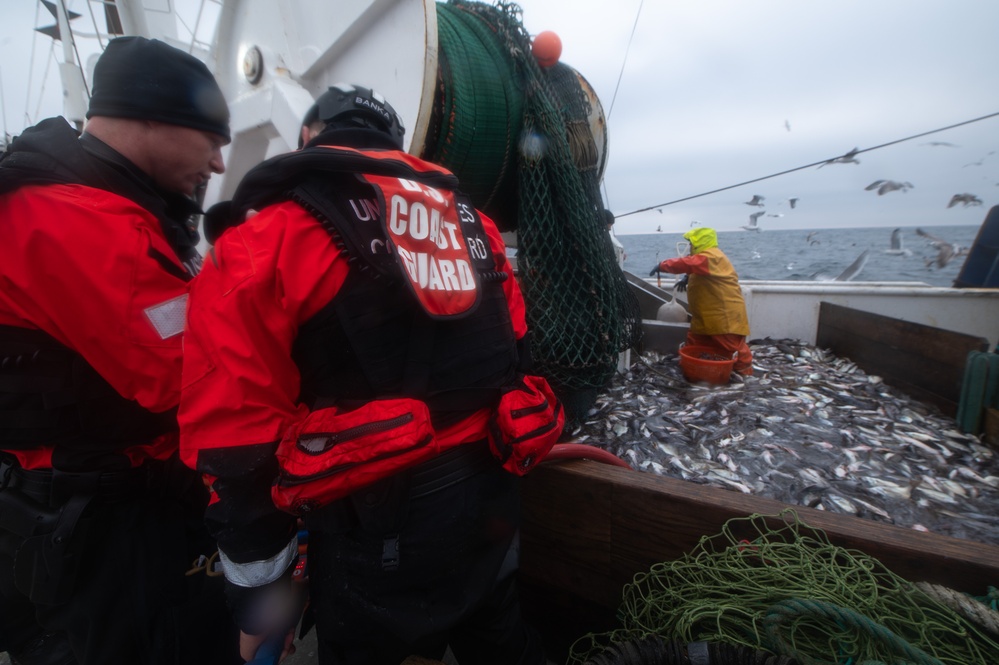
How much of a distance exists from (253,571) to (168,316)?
0.80m

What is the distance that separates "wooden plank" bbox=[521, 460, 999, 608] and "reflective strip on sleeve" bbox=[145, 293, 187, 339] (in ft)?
5.28

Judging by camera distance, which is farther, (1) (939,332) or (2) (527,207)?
(1) (939,332)

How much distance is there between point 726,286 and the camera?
5.68 m

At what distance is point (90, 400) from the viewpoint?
1518 millimetres

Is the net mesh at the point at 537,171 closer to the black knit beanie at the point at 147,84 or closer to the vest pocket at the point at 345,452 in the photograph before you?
the black knit beanie at the point at 147,84

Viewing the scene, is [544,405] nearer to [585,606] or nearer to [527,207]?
[585,606]

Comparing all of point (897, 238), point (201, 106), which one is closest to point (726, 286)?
point (201, 106)

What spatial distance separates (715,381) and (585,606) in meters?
3.53

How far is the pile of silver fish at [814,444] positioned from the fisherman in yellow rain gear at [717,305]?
521 millimetres

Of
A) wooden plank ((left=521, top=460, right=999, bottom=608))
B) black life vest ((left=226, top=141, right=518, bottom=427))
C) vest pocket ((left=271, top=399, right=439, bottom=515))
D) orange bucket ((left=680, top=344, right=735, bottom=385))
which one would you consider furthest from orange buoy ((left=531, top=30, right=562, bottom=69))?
orange bucket ((left=680, top=344, right=735, bottom=385))

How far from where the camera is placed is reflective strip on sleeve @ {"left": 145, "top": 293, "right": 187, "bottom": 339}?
1.38 metres

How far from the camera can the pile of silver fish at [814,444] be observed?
3072 millimetres

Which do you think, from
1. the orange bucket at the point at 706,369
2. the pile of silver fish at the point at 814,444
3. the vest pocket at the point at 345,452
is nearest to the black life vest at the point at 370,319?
the vest pocket at the point at 345,452

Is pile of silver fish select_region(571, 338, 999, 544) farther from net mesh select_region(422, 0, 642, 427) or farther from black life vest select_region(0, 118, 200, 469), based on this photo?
black life vest select_region(0, 118, 200, 469)
